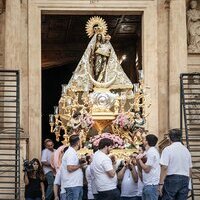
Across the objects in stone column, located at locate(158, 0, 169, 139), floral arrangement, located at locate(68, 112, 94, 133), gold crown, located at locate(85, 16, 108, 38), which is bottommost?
floral arrangement, located at locate(68, 112, 94, 133)

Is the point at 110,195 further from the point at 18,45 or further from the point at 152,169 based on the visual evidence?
the point at 18,45

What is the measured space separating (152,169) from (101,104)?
522 cm

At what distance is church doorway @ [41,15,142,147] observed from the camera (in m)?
25.1

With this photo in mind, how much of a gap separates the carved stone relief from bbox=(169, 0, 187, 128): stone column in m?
0.66

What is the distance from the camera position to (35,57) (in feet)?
63.8

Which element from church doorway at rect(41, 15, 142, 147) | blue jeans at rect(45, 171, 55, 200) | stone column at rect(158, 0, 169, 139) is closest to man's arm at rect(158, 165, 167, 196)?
blue jeans at rect(45, 171, 55, 200)

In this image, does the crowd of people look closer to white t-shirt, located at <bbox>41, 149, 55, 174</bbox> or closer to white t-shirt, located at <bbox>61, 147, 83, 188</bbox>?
white t-shirt, located at <bbox>61, 147, 83, 188</bbox>

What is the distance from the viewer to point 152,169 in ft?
46.6

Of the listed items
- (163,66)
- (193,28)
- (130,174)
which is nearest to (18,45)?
(163,66)

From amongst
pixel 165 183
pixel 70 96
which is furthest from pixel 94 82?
pixel 165 183

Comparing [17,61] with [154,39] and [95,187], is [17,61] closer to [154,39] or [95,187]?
[154,39]

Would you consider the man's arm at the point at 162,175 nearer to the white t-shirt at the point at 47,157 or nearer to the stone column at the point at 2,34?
the white t-shirt at the point at 47,157

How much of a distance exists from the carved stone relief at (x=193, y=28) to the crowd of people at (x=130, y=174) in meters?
5.55

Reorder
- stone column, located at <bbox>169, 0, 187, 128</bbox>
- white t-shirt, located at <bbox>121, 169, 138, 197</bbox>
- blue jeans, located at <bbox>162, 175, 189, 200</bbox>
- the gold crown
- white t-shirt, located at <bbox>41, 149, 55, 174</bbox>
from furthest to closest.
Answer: the gold crown
stone column, located at <bbox>169, 0, 187, 128</bbox>
white t-shirt, located at <bbox>41, 149, 55, 174</bbox>
white t-shirt, located at <bbox>121, 169, 138, 197</bbox>
blue jeans, located at <bbox>162, 175, 189, 200</bbox>
